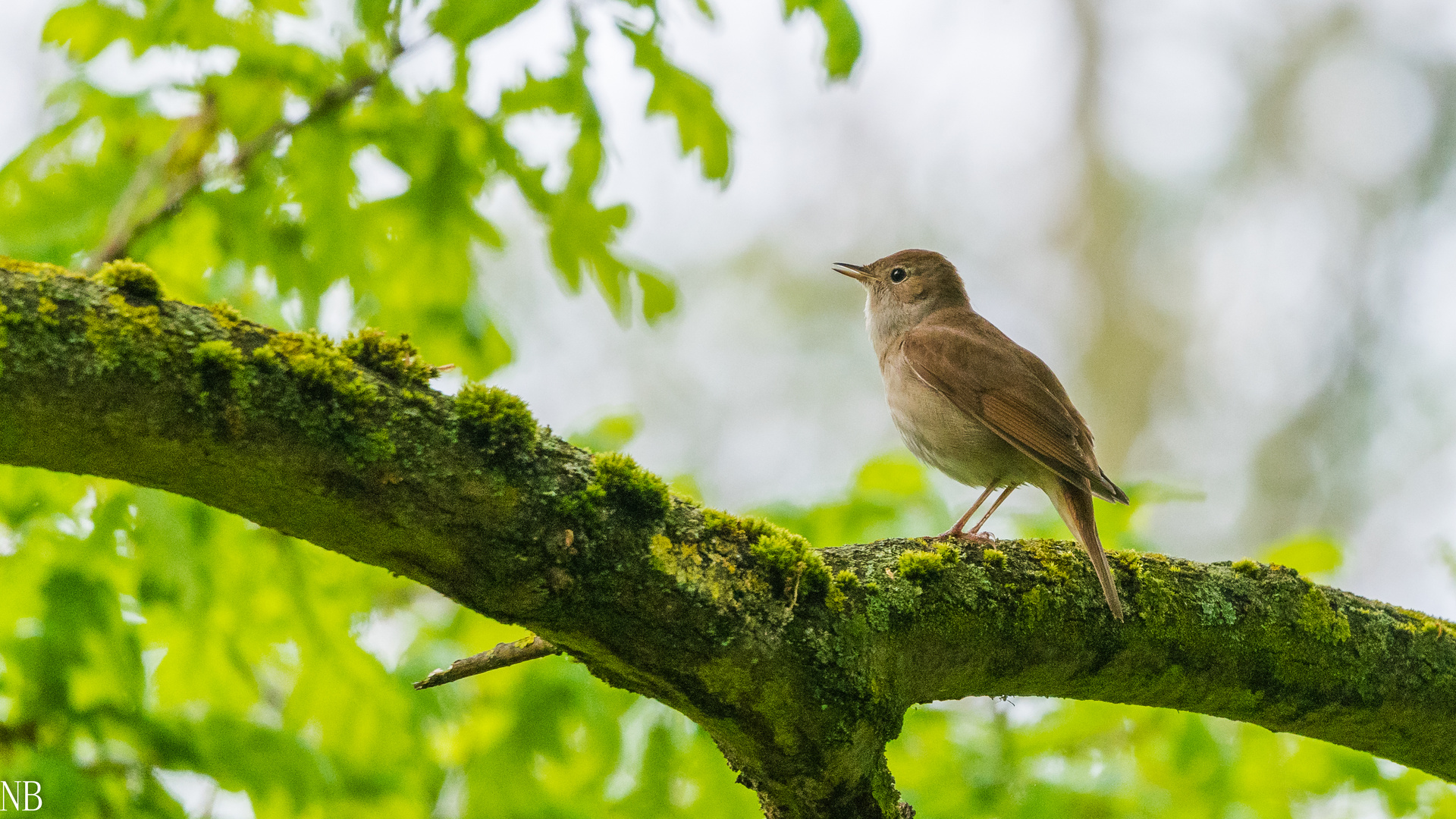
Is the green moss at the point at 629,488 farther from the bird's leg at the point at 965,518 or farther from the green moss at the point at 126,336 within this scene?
the bird's leg at the point at 965,518

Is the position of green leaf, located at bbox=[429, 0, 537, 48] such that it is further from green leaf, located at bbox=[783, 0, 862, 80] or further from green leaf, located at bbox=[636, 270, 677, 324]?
green leaf, located at bbox=[636, 270, 677, 324]

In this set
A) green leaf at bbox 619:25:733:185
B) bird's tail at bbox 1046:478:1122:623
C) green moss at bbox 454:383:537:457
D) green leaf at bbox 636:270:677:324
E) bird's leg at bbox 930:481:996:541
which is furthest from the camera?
green leaf at bbox 636:270:677:324

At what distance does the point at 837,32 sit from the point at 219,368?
101 inches

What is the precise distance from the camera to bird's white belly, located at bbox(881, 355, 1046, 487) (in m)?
4.54

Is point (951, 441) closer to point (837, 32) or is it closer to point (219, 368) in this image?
point (837, 32)

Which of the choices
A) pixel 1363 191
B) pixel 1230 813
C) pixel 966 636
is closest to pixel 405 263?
pixel 966 636

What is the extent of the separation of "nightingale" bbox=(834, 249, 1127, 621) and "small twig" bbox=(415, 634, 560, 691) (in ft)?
6.08

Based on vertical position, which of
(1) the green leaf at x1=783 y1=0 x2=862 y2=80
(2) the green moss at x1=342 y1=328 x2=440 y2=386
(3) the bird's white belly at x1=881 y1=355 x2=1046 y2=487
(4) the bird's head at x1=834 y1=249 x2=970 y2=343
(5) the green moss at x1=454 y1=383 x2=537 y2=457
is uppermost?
(4) the bird's head at x1=834 y1=249 x2=970 y2=343

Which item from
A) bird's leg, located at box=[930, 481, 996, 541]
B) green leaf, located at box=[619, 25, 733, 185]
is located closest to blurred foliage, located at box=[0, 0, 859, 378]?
green leaf, located at box=[619, 25, 733, 185]

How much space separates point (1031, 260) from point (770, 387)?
5.21m

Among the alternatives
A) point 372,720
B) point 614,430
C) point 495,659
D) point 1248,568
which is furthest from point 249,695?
point 1248,568

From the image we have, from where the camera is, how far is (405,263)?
181 inches

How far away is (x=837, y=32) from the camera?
371 centimetres

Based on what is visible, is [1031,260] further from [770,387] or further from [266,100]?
[266,100]
